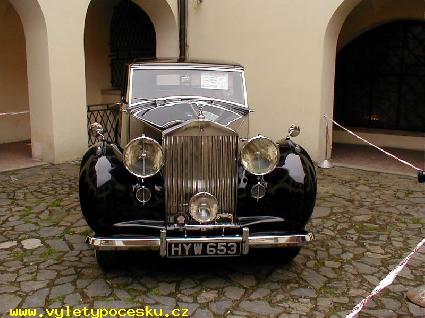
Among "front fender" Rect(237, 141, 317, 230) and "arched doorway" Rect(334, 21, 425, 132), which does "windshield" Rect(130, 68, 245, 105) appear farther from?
"arched doorway" Rect(334, 21, 425, 132)

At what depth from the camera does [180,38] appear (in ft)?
30.2

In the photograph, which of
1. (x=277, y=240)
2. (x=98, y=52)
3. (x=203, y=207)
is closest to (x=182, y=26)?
(x=98, y=52)

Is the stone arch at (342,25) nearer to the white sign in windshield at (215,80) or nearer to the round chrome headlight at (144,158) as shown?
the white sign in windshield at (215,80)

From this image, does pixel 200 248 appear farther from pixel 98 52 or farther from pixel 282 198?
pixel 98 52

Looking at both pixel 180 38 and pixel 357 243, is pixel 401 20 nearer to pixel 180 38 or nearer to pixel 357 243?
pixel 180 38

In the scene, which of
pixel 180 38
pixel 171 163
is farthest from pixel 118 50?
pixel 171 163

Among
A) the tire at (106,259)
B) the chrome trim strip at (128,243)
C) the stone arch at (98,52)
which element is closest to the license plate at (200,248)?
the chrome trim strip at (128,243)

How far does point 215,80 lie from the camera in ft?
15.5

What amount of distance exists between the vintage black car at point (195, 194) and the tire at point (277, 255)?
38 cm

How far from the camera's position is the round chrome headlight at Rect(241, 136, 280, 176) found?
3545mm

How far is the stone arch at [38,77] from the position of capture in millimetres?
7273

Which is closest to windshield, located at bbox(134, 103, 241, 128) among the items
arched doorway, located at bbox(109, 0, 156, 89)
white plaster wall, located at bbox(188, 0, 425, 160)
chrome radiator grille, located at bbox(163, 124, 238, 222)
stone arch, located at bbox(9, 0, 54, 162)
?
chrome radiator grille, located at bbox(163, 124, 238, 222)

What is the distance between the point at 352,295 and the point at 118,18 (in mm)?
8665

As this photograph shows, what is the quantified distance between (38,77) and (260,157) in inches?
204
